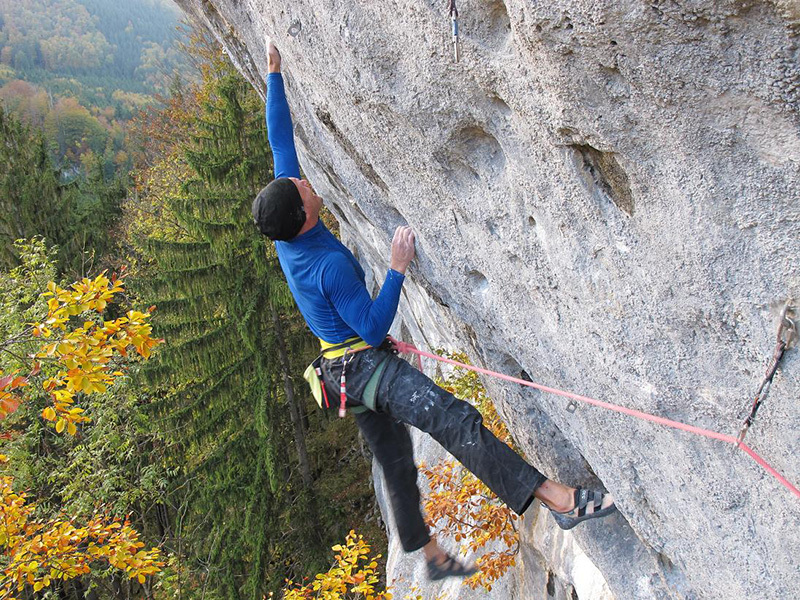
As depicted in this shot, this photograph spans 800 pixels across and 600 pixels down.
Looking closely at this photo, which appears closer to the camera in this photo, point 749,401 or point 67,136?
point 749,401

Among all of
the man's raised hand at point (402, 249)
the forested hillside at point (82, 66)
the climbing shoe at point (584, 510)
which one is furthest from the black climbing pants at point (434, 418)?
the forested hillside at point (82, 66)

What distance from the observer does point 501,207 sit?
3.29 m

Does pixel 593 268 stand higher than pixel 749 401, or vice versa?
pixel 593 268

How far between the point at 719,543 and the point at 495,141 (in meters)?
2.23

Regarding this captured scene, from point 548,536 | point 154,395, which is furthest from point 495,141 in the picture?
point 154,395

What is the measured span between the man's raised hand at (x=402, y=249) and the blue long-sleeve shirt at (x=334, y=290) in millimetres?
134

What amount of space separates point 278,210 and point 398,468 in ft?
6.72

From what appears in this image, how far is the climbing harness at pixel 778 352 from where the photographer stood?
2.29 meters

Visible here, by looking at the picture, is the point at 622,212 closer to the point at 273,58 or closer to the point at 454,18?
the point at 454,18

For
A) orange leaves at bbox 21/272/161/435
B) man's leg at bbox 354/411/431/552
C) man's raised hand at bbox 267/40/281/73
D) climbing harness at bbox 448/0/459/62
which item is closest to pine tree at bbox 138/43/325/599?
man's raised hand at bbox 267/40/281/73

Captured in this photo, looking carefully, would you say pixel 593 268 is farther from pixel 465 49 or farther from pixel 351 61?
pixel 351 61

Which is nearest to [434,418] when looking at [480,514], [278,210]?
[278,210]

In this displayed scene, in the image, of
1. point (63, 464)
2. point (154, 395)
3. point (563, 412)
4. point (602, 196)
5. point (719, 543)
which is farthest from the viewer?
point (154, 395)

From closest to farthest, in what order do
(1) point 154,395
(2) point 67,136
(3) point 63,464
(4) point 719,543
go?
1. (4) point 719,543
2. (3) point 63,464
3. (1) point 154,395
4. (2) point 67,136
